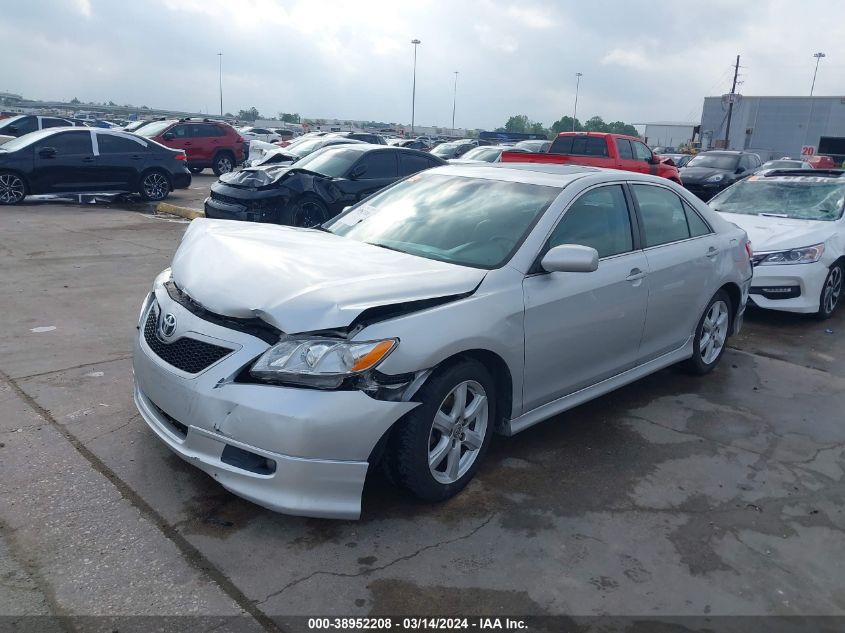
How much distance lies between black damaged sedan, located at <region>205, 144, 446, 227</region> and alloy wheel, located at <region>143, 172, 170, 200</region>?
16.8 feet

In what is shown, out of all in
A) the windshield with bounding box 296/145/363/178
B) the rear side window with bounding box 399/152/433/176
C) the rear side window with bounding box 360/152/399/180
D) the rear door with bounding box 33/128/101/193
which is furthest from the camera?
the rear door with bounding box 33/128/101/193

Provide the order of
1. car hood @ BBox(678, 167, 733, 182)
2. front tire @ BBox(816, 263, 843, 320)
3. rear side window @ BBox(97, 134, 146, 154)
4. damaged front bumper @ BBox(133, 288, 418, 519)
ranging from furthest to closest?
car hood @ BBox(678, 167, 733, 182)
rear side window @ BBox(97, 134, 146, 154)
front tire @ BBox(816, 263, 843, 320)
damaged front bumper @ BBox(133, 288, 418, 519)

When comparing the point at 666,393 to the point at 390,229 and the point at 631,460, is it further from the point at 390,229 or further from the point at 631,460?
the point at 390,229

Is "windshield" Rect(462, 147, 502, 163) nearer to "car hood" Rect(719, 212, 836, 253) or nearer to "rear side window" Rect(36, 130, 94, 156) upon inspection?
"rear side window" Rect(36, 130, 94, 156)

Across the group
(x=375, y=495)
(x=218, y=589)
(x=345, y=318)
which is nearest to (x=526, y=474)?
(x=375, y=495)

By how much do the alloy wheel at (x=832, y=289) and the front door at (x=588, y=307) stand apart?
13.6ft

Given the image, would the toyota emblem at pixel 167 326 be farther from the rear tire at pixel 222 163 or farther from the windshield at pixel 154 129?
the rear tire at pixel 222 163

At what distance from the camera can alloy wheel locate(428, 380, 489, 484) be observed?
3.45 m

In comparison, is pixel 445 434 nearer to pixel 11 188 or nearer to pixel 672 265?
pixel 672 265

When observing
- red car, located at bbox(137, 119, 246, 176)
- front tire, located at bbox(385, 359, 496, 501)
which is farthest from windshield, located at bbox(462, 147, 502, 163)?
front tire, located at bbox(385, 359, 496, 501)

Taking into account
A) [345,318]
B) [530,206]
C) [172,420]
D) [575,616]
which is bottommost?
[575,616]

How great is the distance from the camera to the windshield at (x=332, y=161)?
11.1 metres

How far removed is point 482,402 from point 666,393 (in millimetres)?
2279

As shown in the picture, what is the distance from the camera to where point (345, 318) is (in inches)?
121
